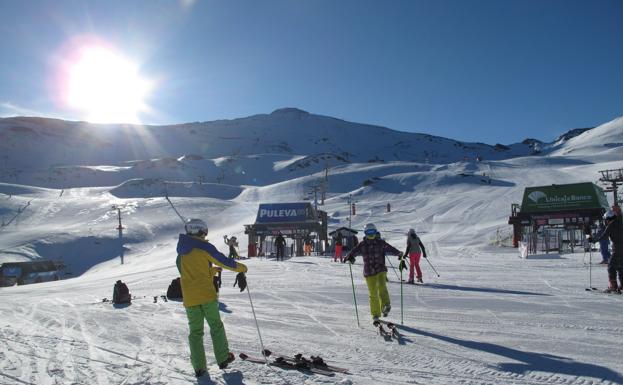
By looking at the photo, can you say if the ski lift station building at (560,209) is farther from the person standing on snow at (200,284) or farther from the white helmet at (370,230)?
the person standing on snow at (200,284)

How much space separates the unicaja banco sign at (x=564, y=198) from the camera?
106 feet

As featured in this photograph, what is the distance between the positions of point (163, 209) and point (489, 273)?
63.8 m

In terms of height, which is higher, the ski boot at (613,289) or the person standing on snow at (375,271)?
the person standing on snow at (375,271)

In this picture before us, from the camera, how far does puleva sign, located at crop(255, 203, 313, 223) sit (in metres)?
35.6

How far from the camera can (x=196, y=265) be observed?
5.38 m

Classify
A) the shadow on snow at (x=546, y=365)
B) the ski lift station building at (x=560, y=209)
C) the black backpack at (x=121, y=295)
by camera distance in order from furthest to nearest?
the ski lift station building at (x=560, y=209)
the black backpack at (x=121, y=295)
the shadow on snow at (x=546, y=365)

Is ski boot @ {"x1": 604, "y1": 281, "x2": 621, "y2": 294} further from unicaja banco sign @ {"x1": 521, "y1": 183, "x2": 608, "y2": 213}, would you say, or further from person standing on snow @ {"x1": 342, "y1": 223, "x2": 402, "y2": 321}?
unicaja banco sign @ {"x1": 521, "y1": 183, "x2": 608, "y2": 213}

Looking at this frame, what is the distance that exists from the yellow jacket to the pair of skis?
1021mm

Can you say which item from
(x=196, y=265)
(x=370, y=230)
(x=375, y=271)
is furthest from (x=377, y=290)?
(x=196, y=265)

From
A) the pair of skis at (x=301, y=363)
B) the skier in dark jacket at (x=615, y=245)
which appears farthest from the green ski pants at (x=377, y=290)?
the skier in dark jacket at (x=615, y=245)

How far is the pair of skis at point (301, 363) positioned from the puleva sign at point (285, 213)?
29462 mm

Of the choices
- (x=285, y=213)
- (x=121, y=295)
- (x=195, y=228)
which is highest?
(x=285, y=213)

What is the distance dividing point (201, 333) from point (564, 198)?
33048mm

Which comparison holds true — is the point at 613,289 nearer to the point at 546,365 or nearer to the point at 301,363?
the point at 546,365
